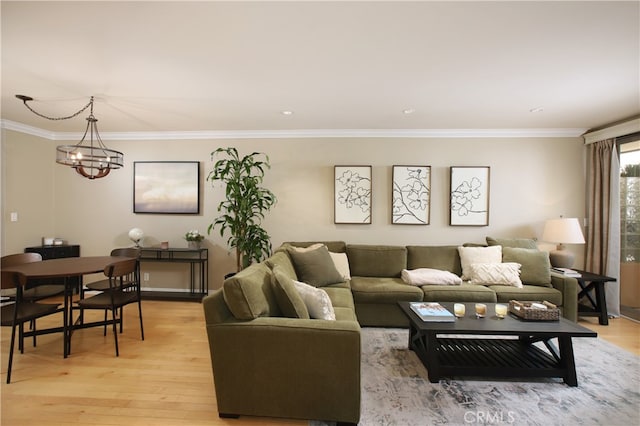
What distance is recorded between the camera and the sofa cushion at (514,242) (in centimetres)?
392

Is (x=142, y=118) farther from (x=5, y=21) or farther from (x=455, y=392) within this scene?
(x=455, y=392)

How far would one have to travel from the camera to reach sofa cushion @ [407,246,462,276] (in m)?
3.91

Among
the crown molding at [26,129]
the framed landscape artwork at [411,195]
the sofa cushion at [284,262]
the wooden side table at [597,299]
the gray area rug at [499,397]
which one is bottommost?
the gray area rug at [499,397]

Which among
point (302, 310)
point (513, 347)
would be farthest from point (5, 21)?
point (513, 347)

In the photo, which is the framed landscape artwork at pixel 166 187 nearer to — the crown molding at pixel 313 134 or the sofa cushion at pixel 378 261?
the crown molding at pixel 313 134

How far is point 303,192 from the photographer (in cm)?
444

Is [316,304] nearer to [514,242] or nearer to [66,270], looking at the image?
[66,270]

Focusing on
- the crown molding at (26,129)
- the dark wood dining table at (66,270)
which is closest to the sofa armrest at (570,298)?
the dark wood dining table at (66,270)

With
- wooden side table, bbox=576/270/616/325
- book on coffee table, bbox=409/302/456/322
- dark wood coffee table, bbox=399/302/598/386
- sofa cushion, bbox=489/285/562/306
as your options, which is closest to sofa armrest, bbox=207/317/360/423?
dark wood coffee table, bbox=399/302/598/386

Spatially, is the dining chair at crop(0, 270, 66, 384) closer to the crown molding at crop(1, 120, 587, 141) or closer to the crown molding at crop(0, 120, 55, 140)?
the crown molding at crop(1, 120, 587, 141)

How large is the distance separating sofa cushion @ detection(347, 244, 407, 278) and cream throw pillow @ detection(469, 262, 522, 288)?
0.86 m

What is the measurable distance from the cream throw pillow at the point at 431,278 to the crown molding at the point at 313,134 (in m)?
2.00

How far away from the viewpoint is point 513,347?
2627mm

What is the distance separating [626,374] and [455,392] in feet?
5.06
